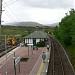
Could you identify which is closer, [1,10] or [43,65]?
[1,10]

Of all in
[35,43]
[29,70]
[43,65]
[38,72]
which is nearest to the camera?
[38,72]

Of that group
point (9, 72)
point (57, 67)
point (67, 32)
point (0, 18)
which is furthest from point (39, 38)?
point (0, 18)

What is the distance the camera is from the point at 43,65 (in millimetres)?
35656

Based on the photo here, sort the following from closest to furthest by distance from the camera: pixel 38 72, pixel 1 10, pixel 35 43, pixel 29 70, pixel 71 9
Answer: pixel 1 10 → pixel 38 72 → pixel 29 70 → pixel 35 43 → pixel 71 9

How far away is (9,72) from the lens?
31703 millimetres

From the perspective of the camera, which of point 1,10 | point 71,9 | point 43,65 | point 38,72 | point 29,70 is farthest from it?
point 71,9

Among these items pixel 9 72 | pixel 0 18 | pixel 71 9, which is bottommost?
pixel 9 72

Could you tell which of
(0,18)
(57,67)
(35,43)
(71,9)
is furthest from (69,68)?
(71,9)

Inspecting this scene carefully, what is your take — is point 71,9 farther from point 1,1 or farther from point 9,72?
point 1,1

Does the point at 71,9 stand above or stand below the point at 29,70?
above

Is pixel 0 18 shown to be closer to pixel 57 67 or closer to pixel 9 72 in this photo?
pixel 9 72

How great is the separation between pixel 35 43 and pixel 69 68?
35679 mm

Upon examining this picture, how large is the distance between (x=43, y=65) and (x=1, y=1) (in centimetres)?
1450

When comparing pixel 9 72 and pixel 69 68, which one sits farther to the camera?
pixel 69 68
